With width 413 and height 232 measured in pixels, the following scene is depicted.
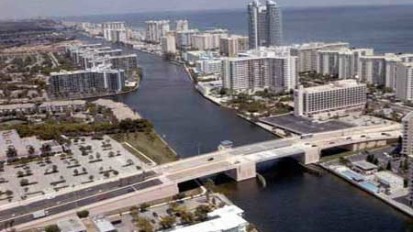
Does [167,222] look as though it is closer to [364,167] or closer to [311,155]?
[311,155]

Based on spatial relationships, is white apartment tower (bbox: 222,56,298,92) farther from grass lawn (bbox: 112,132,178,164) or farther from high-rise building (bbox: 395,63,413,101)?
grass lawn (bbox: 112,132,178,164)

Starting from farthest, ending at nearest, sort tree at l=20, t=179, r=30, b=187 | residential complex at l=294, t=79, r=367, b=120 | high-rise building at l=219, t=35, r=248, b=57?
high-rise building at l=219, t=35, r=248, b=57 < residential complex at l=294, t=79, r=367, b=120 < tree at l=20, t=179, r=30, b=187

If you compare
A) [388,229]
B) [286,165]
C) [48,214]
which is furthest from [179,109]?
[388,229]

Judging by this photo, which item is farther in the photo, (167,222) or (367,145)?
(367,145)

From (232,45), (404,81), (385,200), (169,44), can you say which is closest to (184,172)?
(385,200)

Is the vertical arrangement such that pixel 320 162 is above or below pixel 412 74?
below

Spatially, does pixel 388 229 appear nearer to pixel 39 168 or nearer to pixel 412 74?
pixel 39 168

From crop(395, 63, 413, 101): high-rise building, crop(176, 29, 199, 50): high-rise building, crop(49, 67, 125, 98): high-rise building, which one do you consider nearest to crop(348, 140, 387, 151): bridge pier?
crop(395, 63, 413, 101): high-rise building
